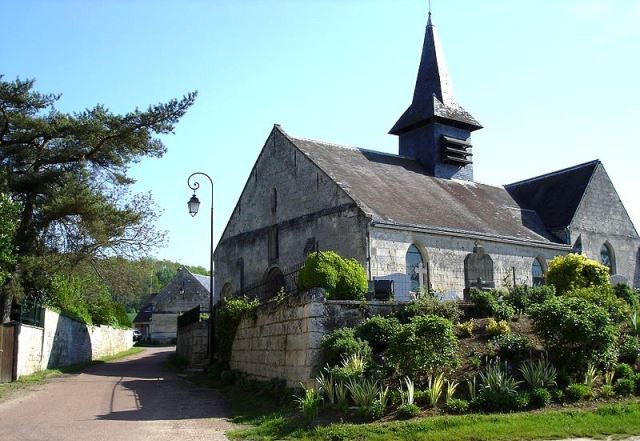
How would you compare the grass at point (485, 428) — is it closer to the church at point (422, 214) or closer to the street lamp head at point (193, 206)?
the church at point (422, 214)

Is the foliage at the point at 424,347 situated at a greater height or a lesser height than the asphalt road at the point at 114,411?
greater

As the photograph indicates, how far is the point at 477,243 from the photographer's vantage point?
2348 cm

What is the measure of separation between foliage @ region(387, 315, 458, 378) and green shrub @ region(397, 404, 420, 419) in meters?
1.03

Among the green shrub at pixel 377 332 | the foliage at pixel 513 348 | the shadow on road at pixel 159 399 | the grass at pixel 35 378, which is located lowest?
the shadow on road at pixel 159 399

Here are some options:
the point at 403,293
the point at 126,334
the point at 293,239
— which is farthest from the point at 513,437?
the point at 126,334

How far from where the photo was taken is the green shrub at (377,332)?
13.6 meters

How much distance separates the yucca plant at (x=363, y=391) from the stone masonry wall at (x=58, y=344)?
1223 centimetres

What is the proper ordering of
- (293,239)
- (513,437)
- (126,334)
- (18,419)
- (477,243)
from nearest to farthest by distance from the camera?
1. (513,437)
2. (18,419)
3. (477,243)
4. (293,239)
5. (126,334)

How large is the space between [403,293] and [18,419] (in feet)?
34.2

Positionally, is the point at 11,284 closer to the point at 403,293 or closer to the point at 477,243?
the point at 403,293

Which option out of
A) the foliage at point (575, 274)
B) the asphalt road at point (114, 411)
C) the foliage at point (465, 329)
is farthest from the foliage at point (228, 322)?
the foliage at point (575, 274)

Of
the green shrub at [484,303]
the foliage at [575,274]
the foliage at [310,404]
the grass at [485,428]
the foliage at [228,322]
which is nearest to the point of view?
the grass at [485,428]

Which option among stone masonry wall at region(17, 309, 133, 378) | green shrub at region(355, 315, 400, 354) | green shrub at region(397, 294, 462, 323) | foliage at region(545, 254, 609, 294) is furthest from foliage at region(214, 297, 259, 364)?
foliage at region(545, 254, 609, 294)

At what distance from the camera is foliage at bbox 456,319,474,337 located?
13969 millimetres
